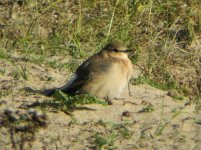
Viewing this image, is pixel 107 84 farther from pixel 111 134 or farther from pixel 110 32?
pixel 110 32

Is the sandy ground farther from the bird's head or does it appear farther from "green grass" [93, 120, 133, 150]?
the bird's head

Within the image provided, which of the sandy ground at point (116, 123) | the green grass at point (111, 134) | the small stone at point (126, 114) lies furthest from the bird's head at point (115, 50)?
the green grass at point (111, 134)

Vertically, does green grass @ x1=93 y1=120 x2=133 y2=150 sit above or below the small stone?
below

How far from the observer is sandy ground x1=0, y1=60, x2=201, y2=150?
7355 mm

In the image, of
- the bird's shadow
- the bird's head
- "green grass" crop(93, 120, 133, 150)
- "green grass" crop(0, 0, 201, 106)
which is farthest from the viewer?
"green grass" crop(0, 0, 201, 106)

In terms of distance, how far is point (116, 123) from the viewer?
782 centimetres

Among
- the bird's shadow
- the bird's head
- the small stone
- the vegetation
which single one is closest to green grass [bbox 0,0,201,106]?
the vegetation

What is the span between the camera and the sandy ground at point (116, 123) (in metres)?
7.36

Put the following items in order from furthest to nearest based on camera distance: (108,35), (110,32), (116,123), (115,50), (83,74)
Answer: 1. (110,32)
2. (108,35)
3. (115,50)
4. (83,74)
5. (116,123)

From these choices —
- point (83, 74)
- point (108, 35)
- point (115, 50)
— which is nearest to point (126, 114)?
point (83, 74)

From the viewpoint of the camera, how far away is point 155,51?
10.1 meters

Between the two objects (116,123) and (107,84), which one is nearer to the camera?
(116,123)

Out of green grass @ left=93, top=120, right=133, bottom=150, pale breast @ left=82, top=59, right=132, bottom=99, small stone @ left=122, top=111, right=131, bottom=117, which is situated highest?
pale breast @ left=82, top=59, right=132, bottom=99

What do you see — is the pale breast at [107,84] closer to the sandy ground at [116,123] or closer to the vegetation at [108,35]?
the sandy ground at [116,123]
